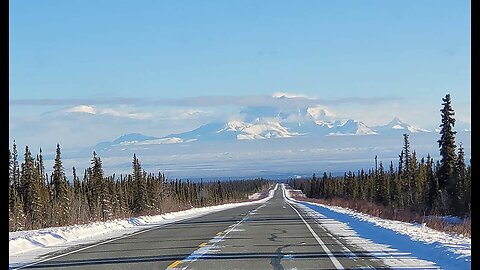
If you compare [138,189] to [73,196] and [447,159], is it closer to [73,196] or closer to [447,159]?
[73,196]

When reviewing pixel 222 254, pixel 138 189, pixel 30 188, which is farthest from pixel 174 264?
pixel 138 189

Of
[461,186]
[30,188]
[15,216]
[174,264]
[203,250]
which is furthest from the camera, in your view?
[461,186]

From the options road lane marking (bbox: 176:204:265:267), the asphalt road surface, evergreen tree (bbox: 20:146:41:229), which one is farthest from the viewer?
evergreen tree (bbox: 20:146:41:229)

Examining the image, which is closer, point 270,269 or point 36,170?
point 270,269

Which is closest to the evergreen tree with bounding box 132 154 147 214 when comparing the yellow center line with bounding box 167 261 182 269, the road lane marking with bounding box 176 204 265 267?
the road lane marking with bounding box 176 204 265 267

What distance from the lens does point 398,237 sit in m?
20.8

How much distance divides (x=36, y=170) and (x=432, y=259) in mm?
51988

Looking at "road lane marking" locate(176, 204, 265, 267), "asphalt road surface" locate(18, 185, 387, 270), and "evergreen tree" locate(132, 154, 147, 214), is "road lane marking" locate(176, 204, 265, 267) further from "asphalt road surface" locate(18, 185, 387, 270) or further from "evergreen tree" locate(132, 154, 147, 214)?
"evergreen tree" locate(132, 154, 147, 214)

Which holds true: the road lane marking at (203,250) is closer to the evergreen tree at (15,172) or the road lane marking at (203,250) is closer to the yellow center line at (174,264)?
the yellow center line at (174,264)

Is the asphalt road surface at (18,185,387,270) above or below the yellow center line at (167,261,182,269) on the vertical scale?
below

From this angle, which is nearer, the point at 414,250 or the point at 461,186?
the point at 414,250
